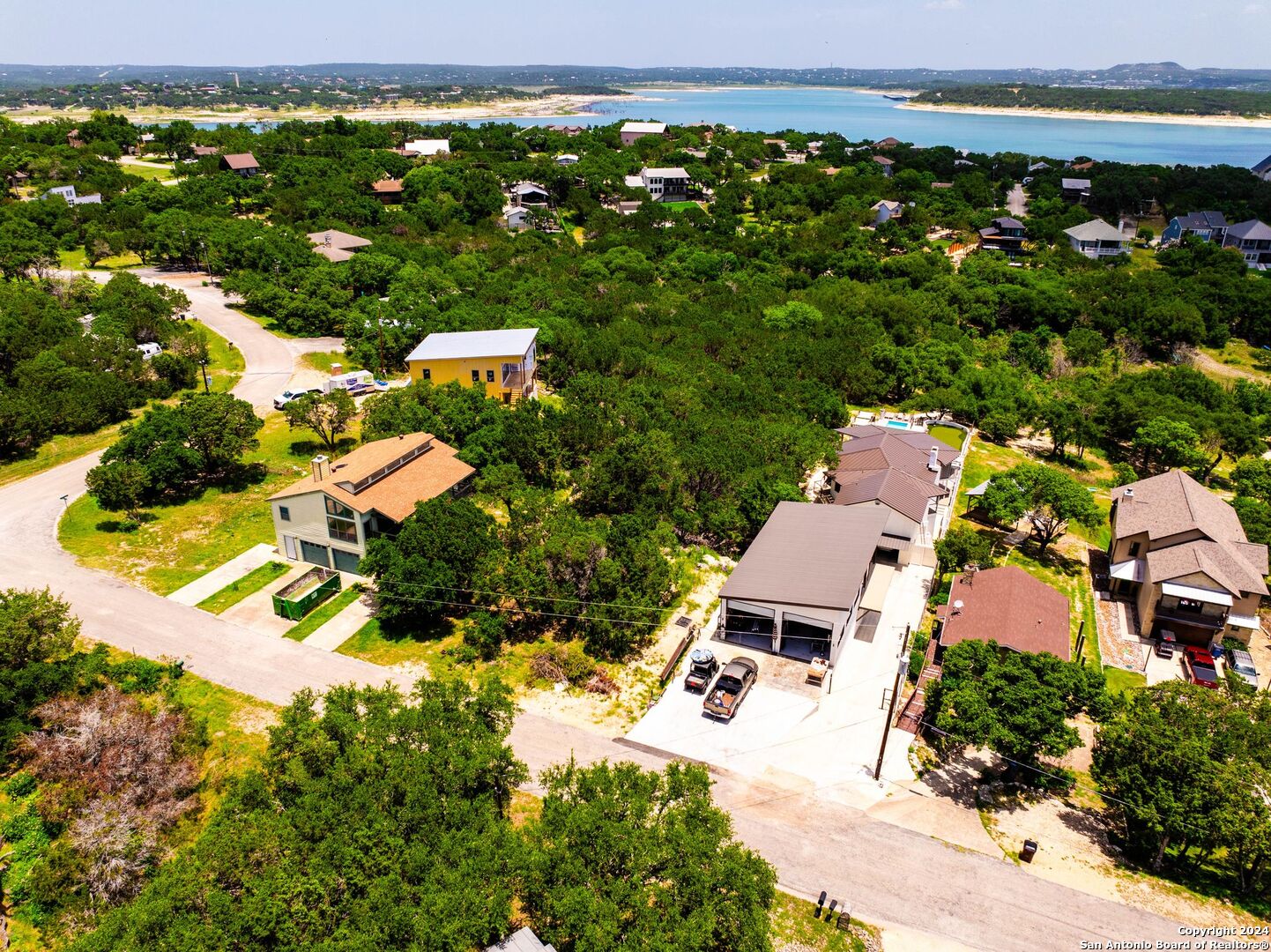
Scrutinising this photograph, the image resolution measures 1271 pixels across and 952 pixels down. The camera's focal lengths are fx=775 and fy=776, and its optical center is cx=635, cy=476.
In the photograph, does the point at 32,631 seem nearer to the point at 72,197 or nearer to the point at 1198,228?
the point at 72,197

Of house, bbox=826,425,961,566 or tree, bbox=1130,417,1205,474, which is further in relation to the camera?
tree, bbox=1130,417,1205,474

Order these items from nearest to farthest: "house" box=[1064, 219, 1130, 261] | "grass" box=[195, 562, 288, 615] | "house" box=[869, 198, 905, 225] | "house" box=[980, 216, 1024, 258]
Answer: "grass" box=[195, 562, 288, 615], "house" box=[1064, 219, 1130, 261], "house" box=[980, 216, 1024, 258], "house" box=[869, 198, 905, 225]

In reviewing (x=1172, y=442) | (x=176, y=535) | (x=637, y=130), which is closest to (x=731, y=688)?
(x=176, y=535)

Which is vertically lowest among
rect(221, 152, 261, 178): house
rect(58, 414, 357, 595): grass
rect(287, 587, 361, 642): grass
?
rect(287, 587, 361, 642): grass

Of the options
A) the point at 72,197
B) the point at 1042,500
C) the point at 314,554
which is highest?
the point at 72,197

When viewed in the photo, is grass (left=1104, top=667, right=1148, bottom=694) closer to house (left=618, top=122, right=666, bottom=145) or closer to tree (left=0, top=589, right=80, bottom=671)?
tree (left=0, top=589, right=80, bottom=671)

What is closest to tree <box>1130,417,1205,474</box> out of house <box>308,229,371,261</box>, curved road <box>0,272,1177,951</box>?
curved road <box>0,272,1177,951</box>
